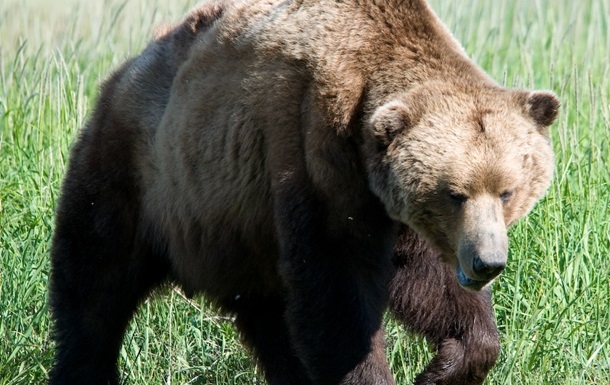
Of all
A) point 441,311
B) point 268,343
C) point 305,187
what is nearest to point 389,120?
point 305,187

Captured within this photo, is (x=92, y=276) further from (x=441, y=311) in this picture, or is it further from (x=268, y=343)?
(x=441, y=311)

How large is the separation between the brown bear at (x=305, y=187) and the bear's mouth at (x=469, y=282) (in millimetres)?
13

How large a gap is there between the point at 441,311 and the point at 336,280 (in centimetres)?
86

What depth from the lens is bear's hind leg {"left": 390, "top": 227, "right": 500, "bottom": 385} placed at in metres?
4.69

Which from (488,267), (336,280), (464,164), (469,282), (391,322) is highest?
(464,164)

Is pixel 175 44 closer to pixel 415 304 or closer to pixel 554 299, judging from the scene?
pixel 415 304

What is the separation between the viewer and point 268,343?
529cm

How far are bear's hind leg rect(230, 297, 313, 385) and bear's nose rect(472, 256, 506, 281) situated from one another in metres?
1.74

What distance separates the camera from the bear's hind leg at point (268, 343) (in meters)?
5.27

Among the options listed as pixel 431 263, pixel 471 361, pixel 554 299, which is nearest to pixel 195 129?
pixel 431 263

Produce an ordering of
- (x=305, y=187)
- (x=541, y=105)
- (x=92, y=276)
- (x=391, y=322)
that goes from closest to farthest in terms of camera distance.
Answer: (x=541, y=105) < (x=305, y=187) < (x=92, y=276) < (x=391, y=322)

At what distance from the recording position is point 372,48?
14.0ft

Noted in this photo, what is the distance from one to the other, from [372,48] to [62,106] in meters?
3.29

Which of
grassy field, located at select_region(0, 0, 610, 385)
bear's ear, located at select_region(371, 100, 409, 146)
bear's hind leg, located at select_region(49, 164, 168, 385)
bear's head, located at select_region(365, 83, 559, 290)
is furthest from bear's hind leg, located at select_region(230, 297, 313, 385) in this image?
bear's ear, located at select_region(371, 100, 409, 146)
